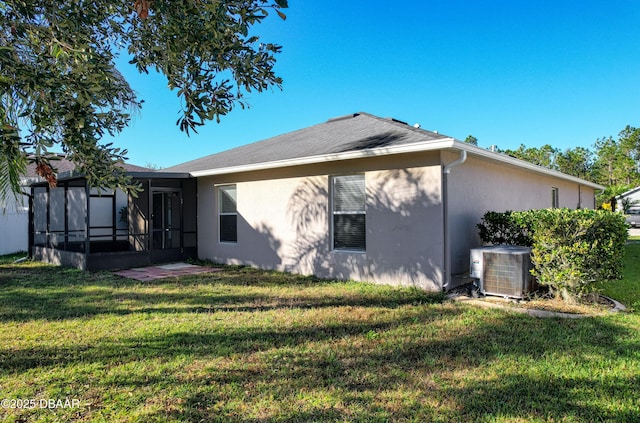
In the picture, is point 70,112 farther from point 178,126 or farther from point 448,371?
point 448,371

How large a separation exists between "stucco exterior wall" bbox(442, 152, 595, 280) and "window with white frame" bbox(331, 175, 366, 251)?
1.76 metres

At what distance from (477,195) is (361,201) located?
7.84 feet

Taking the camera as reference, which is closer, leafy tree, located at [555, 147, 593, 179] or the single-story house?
the single-story house

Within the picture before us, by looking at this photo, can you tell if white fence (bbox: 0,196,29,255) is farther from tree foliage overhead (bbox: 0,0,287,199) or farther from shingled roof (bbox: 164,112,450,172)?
tree foliage overhead (bbox: 0,0,287,199)

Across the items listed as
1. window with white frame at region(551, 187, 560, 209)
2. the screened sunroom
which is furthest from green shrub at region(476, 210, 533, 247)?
the screened sunroom

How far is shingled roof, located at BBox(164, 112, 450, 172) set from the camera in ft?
24.8

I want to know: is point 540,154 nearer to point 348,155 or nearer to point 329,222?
point 329,222

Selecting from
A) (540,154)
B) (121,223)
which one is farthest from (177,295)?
(540,154)

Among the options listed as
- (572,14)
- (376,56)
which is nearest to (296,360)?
(376,56)

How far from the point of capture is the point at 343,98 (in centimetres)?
1568

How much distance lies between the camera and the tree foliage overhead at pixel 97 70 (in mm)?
3475

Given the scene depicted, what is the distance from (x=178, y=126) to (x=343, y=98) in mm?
12743

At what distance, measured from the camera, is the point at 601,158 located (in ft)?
150

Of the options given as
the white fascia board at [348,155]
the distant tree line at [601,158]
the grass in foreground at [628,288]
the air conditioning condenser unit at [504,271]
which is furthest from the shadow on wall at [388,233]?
the distant tree line at [601,158]
